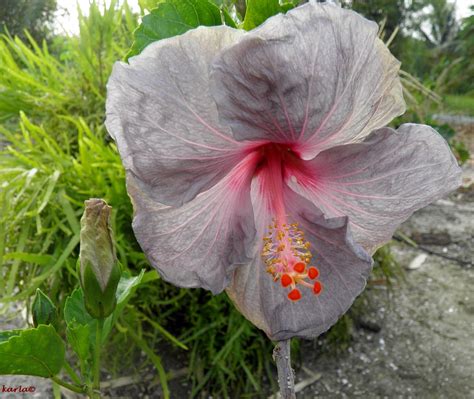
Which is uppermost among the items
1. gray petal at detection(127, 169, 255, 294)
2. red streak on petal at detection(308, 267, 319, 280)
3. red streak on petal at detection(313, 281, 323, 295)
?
gray petal at detection(127, 169, 255, 294)

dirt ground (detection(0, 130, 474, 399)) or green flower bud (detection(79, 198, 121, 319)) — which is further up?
green flower bud (detection(79, 198, 121, 319))

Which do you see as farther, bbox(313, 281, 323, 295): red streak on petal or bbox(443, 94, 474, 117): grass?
bbox(443, 94, 474, 117): grass

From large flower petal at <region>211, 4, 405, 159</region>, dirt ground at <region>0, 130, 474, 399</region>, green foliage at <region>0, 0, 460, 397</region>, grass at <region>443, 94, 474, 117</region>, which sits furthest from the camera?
grass at <region>443, 94, 474, 117</region>

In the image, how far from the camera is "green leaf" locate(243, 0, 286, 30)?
31 cm

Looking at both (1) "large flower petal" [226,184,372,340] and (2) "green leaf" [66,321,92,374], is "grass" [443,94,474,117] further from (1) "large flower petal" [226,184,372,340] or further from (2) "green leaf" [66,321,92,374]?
(2) "green leaf" [66,321,92,374]

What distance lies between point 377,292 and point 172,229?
1331 mm

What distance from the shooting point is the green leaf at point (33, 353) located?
293 mm

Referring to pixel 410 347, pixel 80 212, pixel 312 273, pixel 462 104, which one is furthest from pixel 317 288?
pixel 462 104

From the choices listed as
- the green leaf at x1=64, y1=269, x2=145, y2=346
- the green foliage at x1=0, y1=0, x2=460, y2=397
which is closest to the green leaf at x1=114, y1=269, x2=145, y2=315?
the green leaf at x1=64, y1=269, x2=145, y2=346

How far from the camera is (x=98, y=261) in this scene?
324mm

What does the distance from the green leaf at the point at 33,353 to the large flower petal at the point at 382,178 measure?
8.1 inches

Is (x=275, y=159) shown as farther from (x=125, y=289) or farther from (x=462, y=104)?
(x=462, y=104)

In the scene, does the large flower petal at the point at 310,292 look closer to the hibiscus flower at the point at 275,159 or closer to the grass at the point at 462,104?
the hibiscus flower at the point at 275,159

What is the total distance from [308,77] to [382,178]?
0.33 feet
